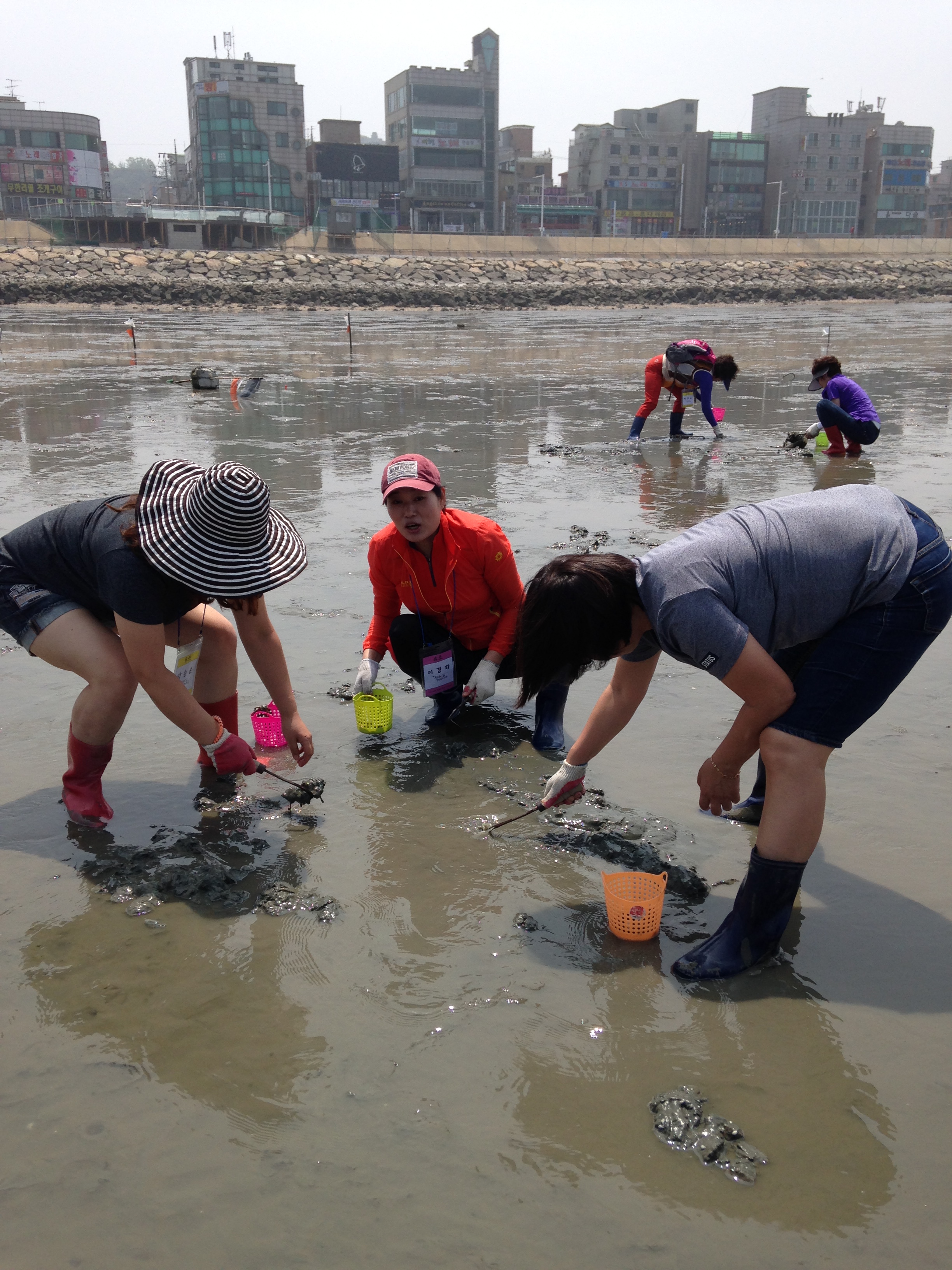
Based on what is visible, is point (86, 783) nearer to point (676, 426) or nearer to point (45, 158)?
point (676, 426)

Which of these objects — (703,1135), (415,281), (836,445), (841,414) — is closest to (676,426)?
(836,445)

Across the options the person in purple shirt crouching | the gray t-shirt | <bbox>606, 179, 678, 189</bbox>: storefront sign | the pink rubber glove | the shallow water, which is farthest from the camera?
<bbox>606, 179, 678, 189</bbox>: storefront sign

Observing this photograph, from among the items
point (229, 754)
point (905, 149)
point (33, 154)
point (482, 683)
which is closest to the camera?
point (229, 754)

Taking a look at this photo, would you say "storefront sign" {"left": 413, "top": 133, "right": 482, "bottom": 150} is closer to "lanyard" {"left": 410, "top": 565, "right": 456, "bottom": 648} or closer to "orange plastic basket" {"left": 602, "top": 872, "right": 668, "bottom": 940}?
"lanyard" {"left": 410, "top": 565, "right": 456, "bottom": 648}

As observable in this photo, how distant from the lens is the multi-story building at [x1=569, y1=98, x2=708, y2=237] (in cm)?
9975

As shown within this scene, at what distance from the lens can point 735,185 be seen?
10256 centimetres

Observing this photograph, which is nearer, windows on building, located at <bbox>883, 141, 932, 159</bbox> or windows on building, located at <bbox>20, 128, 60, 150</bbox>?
windows on building, located at <bbox>20, 128, 60, 150</bbox>

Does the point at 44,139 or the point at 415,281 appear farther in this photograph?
the point at 44,139

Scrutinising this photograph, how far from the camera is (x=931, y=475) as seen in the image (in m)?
8.63

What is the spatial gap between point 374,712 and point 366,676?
0.63 feet

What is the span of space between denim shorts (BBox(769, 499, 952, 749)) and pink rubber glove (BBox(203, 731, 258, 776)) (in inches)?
71.4

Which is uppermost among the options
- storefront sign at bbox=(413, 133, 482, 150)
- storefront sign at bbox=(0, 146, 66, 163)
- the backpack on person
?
storefront sign at bbox=(413, 133, 482, 150)

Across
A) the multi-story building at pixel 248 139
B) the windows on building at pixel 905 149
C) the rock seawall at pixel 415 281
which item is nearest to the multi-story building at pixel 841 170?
the windows on building at pixel 905 149

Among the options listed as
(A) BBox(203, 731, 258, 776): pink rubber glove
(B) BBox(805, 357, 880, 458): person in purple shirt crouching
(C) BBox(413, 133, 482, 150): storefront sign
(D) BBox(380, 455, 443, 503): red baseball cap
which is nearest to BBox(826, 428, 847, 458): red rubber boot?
(B) BBox(805, 357, 880, 458): person in purple shirt crouching
